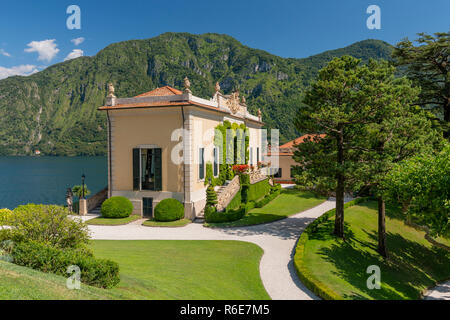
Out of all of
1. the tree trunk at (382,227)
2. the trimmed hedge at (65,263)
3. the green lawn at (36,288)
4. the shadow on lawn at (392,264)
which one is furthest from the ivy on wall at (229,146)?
the green lawn at (36,288)

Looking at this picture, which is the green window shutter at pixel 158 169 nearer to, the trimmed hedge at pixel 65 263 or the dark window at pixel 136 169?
the dark window at pixel 136 169

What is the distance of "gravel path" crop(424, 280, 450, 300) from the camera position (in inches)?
648

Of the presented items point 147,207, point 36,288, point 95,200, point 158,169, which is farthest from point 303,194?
point 36,288

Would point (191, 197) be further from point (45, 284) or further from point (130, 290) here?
point (45, 284)

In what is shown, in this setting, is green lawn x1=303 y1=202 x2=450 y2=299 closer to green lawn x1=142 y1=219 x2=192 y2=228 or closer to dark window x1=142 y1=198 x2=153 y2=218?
green lawn x1=142 y1=219 x2=192 y2=228

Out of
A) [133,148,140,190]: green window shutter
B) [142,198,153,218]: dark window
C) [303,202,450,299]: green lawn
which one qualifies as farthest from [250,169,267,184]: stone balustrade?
[133,148,140,190]: green window shutter

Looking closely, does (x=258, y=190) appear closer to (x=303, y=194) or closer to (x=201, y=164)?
(x=303, y=194)

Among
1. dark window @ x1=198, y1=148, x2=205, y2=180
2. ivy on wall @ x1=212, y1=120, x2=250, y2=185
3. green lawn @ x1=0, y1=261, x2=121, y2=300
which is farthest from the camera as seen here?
ivy on wall @ x1=212, y1=120, x2=250, y2=185

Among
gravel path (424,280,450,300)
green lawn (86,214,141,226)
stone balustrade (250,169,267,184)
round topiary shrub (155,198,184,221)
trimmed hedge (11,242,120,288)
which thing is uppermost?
stone balustrade (250,169,267,184)

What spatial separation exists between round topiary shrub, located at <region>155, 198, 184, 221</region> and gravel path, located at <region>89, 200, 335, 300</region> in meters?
1.37

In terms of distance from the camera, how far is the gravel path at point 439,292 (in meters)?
16.5

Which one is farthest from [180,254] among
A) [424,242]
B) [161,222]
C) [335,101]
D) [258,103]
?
[258,103]

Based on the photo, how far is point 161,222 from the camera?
23047 mm
